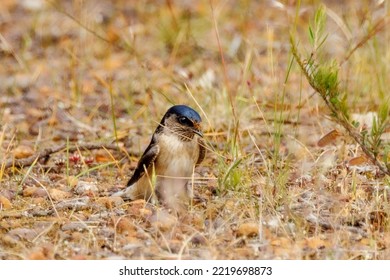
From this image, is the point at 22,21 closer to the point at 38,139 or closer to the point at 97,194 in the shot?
the point at 38,139

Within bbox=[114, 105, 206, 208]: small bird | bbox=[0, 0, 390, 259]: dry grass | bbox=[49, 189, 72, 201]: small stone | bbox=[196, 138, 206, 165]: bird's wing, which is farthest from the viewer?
bbox=[196, 138, 206, 165]: bird's wing

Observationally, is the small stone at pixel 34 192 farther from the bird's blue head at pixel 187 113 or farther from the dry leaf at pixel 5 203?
the bird's blue head at pixel 187 113

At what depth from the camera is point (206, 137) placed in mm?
6812

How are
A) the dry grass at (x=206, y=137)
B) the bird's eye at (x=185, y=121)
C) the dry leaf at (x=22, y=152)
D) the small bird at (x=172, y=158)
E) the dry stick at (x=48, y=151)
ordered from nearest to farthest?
the dry grass at (x=206, y=137)
the small bird at (x=172, y=158)
the bird's eye at (x=185, y=121)
the dry stick at (x=48, y=151)
the dry leaf at (x=22, y=152)

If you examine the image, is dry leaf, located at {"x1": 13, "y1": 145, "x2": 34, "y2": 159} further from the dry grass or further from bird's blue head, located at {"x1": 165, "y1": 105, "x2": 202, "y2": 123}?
bird's blue head, located at {"x1": 165, "y1": 105, "x2": 202, "y2": 123}

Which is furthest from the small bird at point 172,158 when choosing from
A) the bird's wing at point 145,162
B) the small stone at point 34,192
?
the small stone at point 34,192

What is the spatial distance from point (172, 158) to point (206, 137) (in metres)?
0.55

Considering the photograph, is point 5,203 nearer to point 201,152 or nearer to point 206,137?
point 201,152

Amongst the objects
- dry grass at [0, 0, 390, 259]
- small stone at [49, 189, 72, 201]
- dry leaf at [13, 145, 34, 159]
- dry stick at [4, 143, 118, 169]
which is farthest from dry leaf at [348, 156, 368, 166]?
dry leaf at [13, 145, 34, 159]

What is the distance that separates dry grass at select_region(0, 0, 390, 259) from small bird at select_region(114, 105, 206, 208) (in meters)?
0.13

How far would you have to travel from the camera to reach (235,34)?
31.8ft

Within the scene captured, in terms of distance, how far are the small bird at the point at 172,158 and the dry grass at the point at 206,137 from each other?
0.41 feet

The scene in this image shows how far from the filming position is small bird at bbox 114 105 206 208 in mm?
6227

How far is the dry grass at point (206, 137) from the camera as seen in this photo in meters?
5.35
